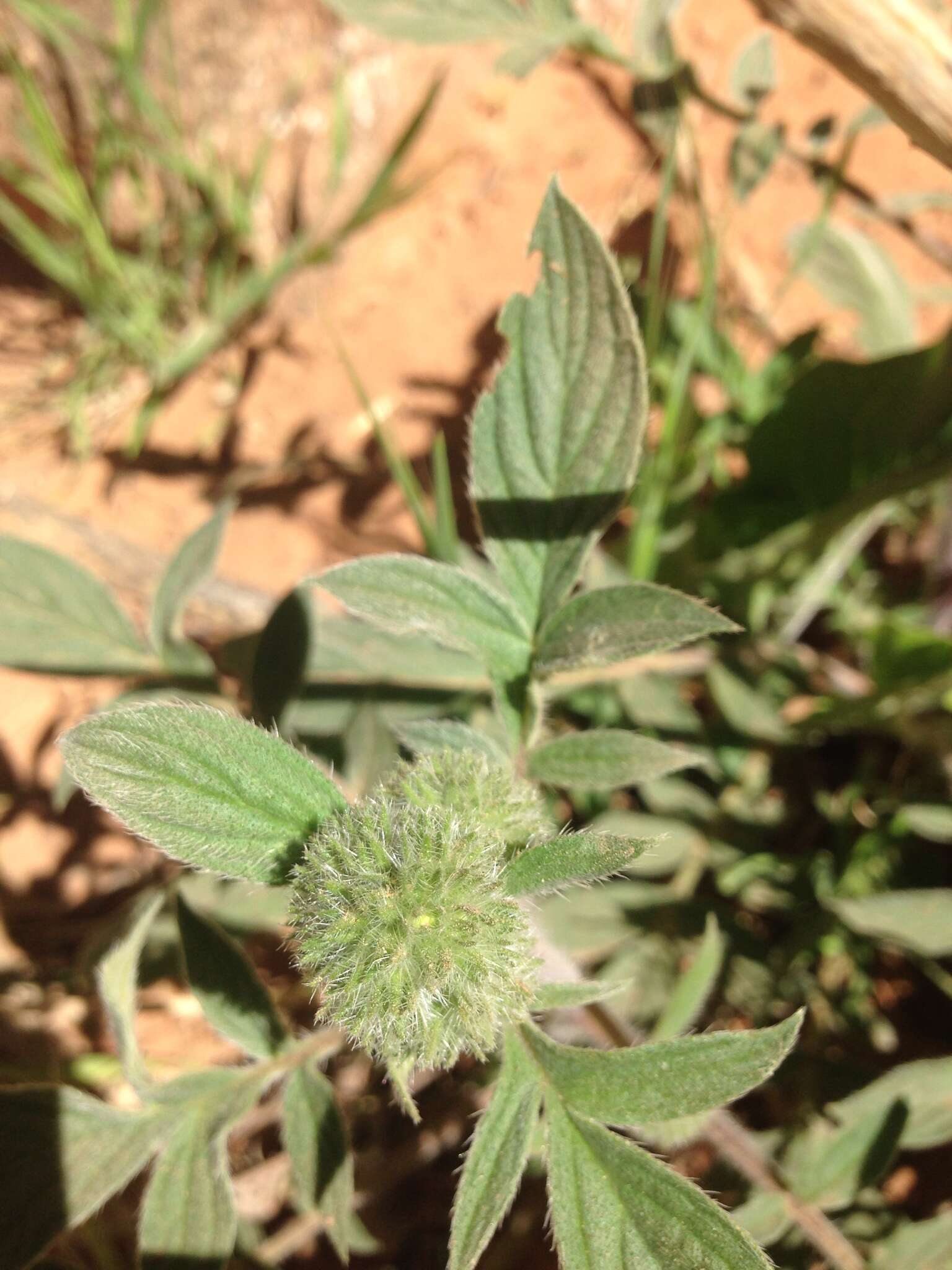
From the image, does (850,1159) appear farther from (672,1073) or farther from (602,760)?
(602,760)

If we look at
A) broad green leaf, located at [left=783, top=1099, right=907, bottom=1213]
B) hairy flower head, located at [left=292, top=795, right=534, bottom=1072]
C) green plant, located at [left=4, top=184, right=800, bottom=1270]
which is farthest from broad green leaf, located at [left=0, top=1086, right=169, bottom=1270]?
broad green leaf, located at [left=783, top=1099, right=907, bottom=1213]

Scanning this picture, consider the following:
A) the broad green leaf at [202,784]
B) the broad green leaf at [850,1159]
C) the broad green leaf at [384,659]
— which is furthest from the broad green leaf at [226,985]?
the broad green leaf at [850,1159]

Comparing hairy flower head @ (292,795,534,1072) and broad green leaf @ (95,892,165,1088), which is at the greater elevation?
hairy flower head @ (292,795,534,1072)

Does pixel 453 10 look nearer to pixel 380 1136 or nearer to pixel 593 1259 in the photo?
pixel 593 1259

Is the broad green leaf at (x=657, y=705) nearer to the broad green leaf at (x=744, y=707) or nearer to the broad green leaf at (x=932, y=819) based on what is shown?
the broad green leaf at (x=744, y=707)

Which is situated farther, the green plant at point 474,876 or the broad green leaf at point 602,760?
the broad green leaf at point 602,760

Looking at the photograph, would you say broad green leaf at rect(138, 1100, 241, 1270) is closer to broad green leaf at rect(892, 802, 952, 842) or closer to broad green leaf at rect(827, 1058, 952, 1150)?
broad green leaf at rect(827, 1058, 952, 1150)

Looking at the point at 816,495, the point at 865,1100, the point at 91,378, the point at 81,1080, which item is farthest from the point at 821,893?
the point at 91,378
